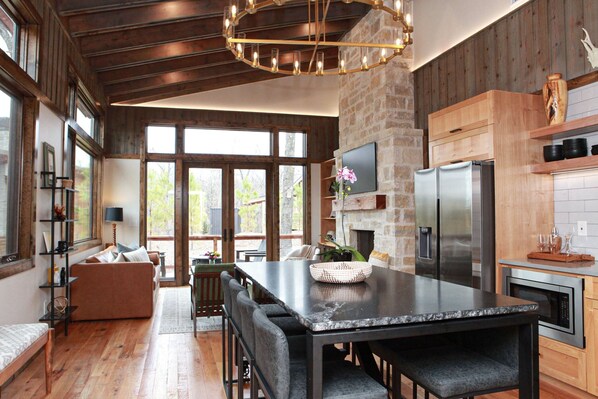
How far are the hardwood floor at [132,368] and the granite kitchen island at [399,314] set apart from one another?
1369 millimetres

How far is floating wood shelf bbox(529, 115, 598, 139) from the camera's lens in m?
3.05

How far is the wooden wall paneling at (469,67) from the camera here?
437 centimetres

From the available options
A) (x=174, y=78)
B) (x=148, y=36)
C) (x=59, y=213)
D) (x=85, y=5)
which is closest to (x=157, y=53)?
(x=148, y=36)

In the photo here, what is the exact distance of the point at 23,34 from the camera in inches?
151

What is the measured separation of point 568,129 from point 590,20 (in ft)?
2.63

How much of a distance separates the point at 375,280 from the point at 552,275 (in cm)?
152

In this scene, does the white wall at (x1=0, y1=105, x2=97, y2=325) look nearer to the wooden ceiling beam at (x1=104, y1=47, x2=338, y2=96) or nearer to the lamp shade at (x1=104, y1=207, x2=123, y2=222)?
the wooden ceiling beam at (x1=104, y1=47, x2=338, y2=96)

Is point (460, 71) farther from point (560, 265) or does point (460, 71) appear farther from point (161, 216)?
point (161, 216)

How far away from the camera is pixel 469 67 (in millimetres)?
4430

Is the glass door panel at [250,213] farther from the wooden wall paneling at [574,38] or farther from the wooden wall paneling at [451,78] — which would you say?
the wooden wall paneling at [574,38]

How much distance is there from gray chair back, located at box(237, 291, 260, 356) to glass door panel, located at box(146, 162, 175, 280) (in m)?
6.40

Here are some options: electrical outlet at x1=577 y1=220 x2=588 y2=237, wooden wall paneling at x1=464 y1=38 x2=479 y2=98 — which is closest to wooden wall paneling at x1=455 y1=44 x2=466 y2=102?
wooden wall paneling at x1=464 y1=38 x2=479 y2=98

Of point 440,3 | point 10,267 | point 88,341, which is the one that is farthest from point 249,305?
point 440,3

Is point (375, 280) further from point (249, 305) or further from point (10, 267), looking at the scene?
point (10, 267)
